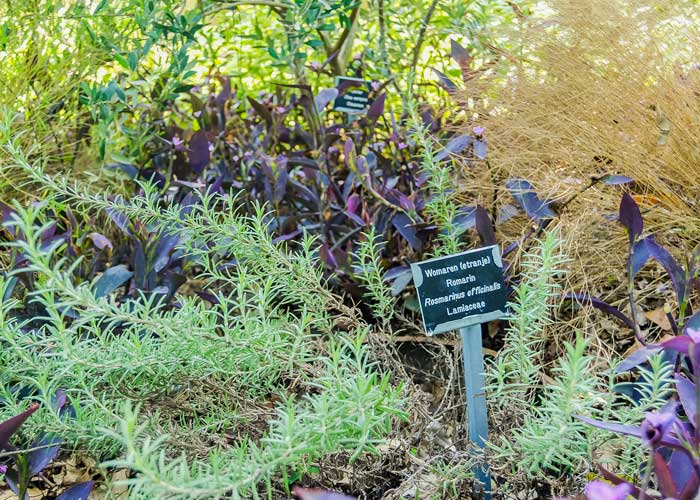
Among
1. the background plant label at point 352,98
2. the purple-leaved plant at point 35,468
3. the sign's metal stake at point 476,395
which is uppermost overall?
the background plant label at point 352,98

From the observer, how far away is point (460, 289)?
1.21 meters

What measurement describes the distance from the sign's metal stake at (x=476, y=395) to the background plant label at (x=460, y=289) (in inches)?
1.0

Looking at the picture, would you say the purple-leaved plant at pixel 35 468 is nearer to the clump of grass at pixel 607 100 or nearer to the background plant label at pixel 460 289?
the background plant label at pixel 460 289

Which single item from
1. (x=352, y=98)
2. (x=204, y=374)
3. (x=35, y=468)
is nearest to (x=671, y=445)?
(x=204, y=374)

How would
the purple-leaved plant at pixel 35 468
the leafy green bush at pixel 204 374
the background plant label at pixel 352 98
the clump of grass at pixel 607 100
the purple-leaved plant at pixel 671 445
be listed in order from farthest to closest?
the background plant label at pixel 352 98
the clump of grass at pixel 607 100
the purple-leaved plant at pixel 35 468
the leafy green bush at pixel 204 374
the purple-leaved plant at pixel 671 445

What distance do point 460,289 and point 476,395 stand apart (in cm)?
17

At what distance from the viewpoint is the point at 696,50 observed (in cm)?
184

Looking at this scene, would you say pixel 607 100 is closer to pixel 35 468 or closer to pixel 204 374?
pixel 204 374

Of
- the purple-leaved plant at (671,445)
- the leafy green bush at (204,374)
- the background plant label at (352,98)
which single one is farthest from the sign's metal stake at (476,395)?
the background plant label at (352,98)

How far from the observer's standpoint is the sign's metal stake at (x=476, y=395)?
1.14m

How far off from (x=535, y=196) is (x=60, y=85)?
1.46 m

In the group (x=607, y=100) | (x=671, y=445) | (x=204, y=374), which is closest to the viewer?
(x=671, y=445)

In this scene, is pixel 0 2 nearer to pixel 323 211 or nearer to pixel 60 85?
pixel 60 85

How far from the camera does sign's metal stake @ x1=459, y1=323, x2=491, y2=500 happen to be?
1.14 metres
